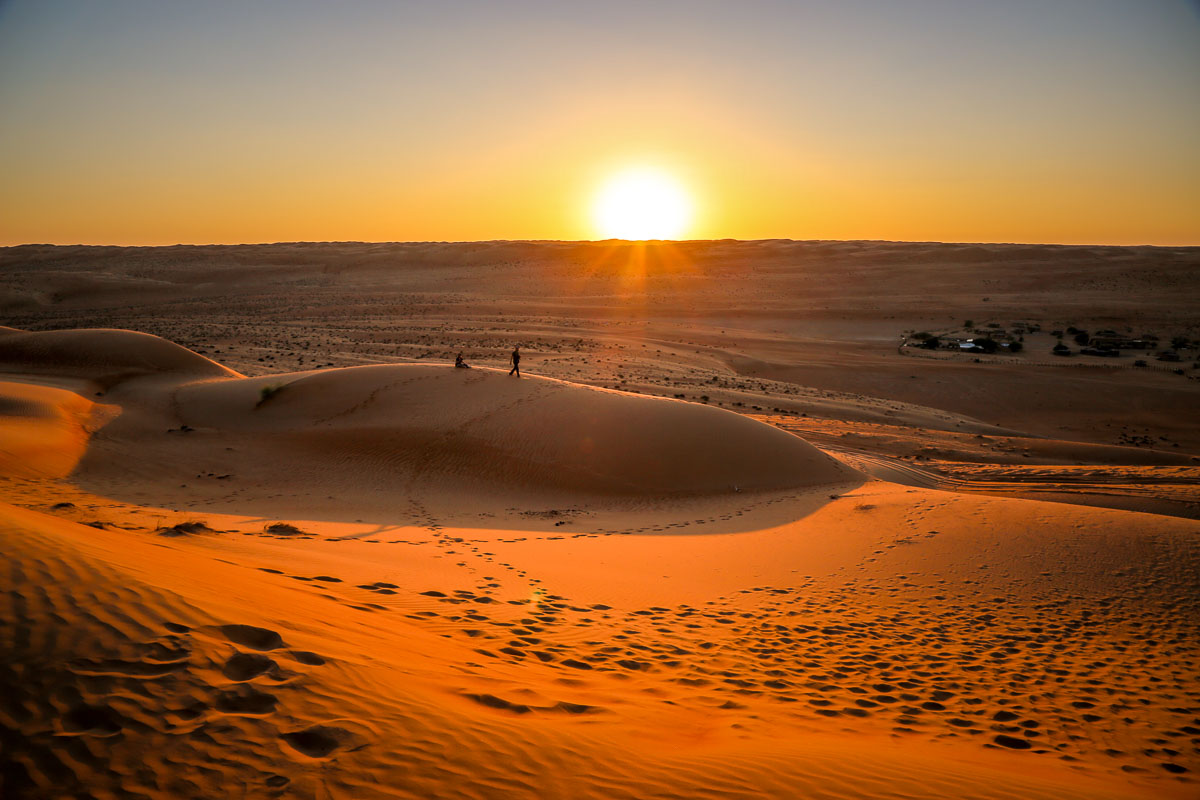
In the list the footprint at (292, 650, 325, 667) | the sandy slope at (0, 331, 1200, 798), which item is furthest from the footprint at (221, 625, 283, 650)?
the footprint at (292, 650, 325, 667)

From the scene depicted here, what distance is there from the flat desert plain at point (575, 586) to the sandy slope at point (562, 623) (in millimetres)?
33

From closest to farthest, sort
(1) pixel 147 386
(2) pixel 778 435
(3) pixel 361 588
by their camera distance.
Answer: (3) pixel 361 588
(2) pixel 778 435
(1) pixel 147 386

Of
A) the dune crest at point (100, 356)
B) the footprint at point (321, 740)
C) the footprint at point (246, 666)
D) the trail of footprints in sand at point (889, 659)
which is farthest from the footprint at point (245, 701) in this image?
the dune crest at point (100, 356)

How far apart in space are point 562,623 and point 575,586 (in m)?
1.38

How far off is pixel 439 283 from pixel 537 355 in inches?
1911

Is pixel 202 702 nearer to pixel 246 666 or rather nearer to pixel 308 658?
pixel 246 666

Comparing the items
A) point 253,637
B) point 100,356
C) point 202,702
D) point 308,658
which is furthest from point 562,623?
point 100,356

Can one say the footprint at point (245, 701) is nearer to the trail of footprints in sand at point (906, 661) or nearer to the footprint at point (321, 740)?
the footprint at point (321, 740)

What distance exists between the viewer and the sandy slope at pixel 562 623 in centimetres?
389

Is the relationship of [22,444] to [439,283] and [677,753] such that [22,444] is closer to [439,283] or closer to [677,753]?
[677,753]

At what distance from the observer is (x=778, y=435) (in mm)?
16516

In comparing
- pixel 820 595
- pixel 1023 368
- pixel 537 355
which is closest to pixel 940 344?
pixel 1023 368

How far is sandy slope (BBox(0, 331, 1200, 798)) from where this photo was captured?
3.89m

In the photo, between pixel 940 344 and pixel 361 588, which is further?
pixel 940 344
